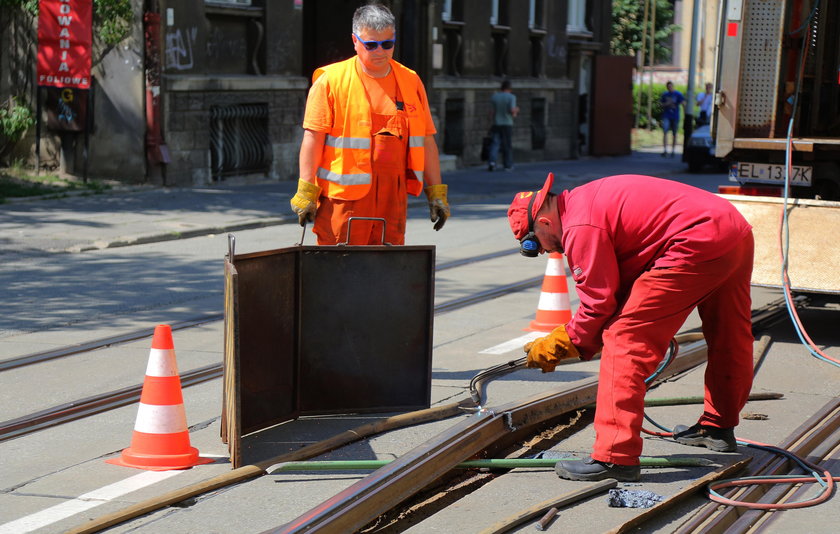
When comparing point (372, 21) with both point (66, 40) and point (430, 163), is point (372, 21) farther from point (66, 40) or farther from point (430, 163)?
point (66, 40)

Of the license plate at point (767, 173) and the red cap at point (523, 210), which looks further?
the license plate at point (767, 173)

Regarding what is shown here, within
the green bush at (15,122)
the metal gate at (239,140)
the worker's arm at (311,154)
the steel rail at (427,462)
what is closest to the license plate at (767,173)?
the steel rail at (427,462)

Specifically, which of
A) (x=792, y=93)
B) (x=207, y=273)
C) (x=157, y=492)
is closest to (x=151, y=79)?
(x=207, y=273)

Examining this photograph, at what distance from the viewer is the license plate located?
891 cm

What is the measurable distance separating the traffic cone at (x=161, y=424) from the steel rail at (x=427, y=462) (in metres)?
0.97

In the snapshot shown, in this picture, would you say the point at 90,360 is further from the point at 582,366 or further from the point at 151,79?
the point at 151,79

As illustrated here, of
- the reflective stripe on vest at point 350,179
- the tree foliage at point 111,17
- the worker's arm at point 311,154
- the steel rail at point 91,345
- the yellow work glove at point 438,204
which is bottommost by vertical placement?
the steel rail at point 91,345

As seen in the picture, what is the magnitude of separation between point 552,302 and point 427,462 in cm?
369

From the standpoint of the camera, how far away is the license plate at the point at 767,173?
351 inches

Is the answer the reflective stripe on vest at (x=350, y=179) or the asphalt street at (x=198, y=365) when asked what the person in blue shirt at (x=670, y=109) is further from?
the reflective stripe on vest at (x=350, y=179)

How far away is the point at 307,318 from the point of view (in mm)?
5891

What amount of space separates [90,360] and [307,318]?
1921 millimetres

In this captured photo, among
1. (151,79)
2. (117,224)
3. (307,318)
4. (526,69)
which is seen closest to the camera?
(307,318)

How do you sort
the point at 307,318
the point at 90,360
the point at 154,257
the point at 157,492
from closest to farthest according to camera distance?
the point at 157,492
the point at 307,318
the point at 90,360
the point at 154,257
